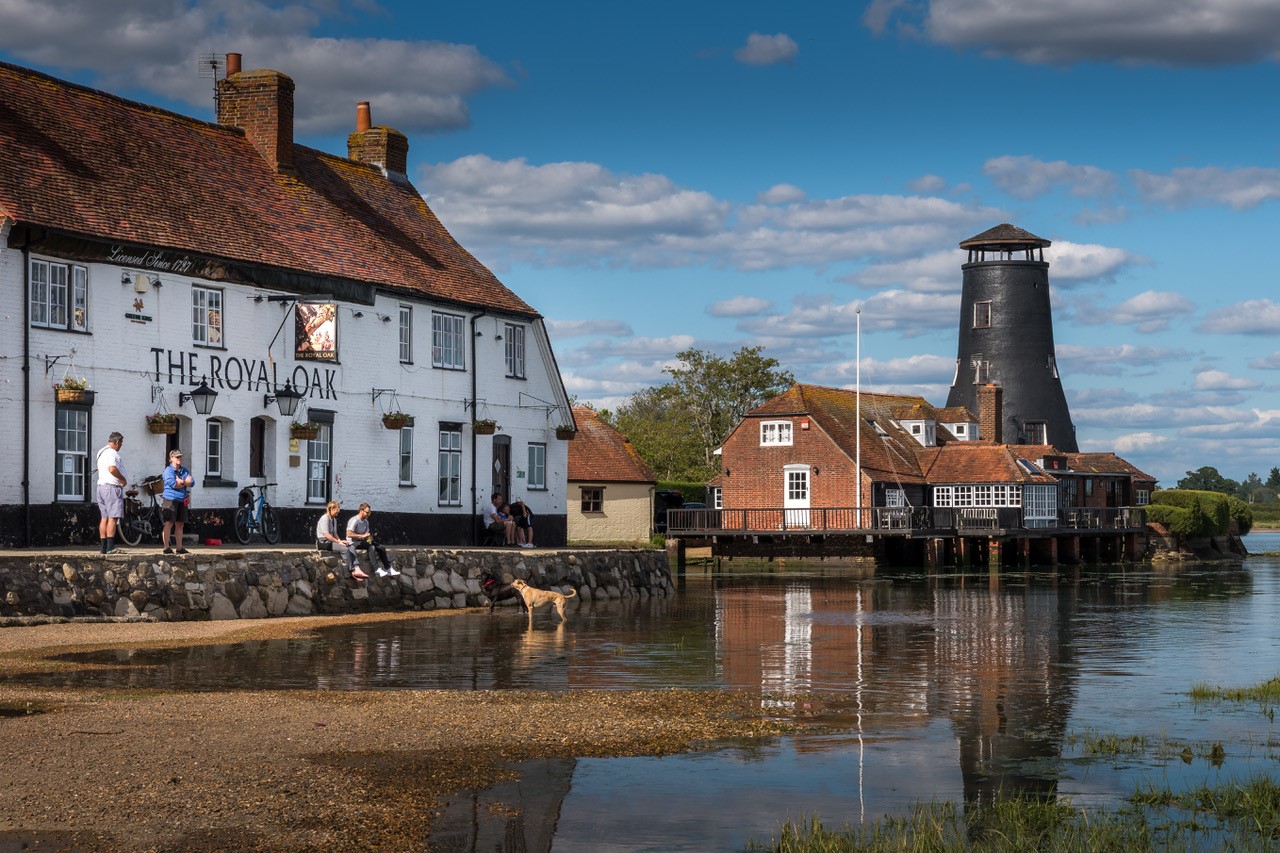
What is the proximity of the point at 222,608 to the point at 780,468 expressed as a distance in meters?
46.6

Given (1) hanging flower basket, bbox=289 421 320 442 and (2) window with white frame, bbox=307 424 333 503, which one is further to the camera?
(2) window with white frame, bbox=307 424 333 503

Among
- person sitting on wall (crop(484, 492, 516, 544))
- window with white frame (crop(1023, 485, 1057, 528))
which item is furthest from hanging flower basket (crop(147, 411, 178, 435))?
window with white frame (crop(1023, 485, 1057, 528))

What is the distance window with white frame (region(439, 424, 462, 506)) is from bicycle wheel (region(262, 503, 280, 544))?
602 centimetres

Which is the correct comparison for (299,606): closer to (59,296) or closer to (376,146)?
(59,296)

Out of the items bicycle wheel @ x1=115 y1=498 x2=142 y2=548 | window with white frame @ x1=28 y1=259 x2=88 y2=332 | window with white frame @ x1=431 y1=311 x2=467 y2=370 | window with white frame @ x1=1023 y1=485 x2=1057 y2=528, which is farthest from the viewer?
window with white frame @ x1=1023 y1=485 x2=1057 y2=528

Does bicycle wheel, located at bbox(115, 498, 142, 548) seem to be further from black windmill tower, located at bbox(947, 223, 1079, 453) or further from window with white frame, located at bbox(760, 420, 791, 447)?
black windmill tower, located at bbox(947, 223, 1079, 453)

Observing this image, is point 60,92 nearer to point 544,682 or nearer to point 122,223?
point 122,223

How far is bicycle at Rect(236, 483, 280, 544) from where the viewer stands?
31016mm

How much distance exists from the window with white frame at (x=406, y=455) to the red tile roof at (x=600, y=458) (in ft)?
88.6

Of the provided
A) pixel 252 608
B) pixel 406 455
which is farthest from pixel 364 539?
pixel 406 455

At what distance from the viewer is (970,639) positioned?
24.3 m

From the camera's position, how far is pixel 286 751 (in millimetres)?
11492

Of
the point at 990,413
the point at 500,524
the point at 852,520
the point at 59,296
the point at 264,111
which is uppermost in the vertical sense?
the point at 264,111

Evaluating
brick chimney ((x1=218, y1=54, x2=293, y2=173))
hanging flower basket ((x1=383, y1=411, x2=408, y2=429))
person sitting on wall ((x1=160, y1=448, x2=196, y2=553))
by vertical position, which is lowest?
person sitting on wall ((x1=160, y1=448, x2=196, y2=553))
